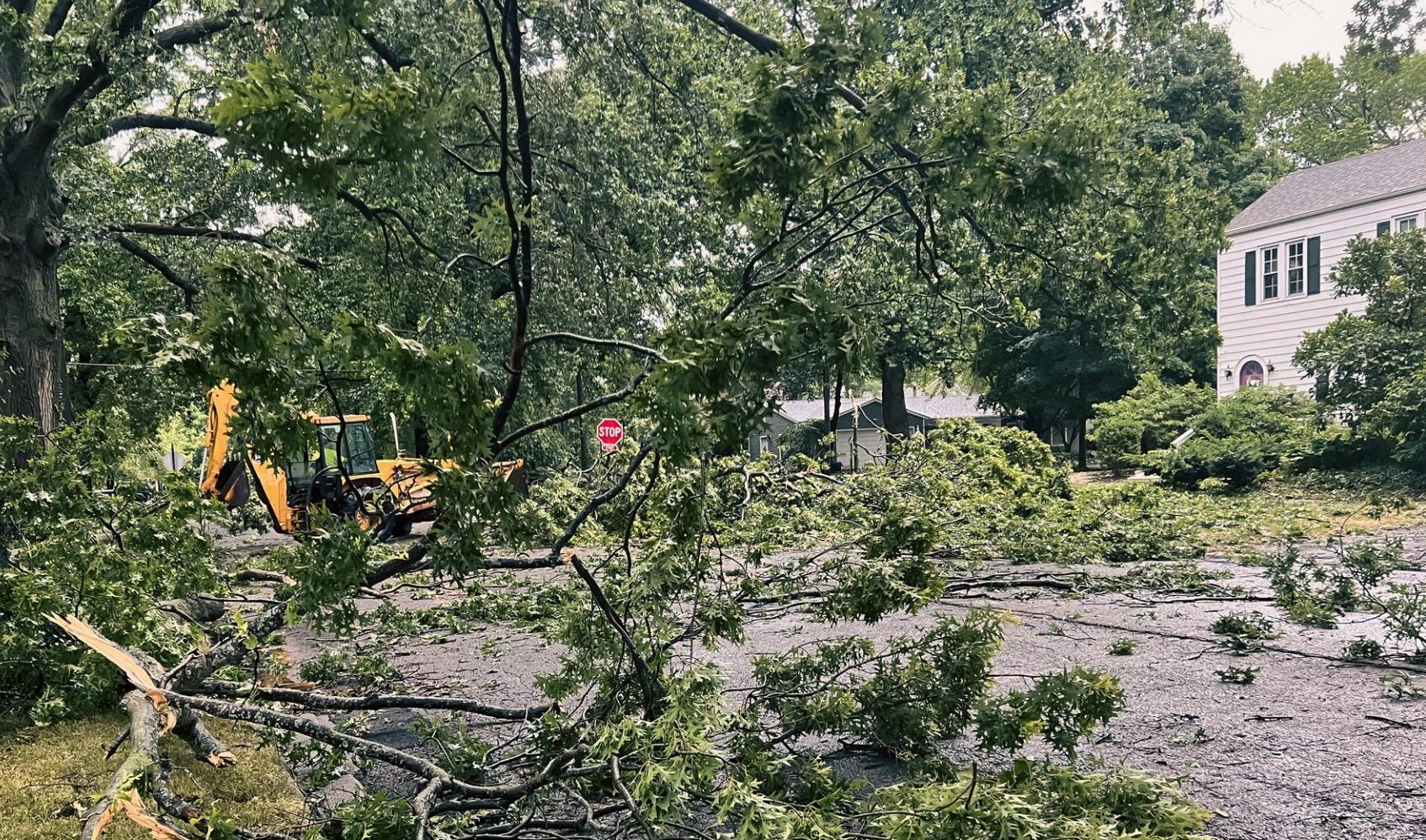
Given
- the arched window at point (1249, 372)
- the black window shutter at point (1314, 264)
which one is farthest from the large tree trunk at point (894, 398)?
the black window shutter at point (1314, 264)

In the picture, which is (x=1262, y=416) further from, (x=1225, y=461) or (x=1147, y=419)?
(x=1147, y=419)

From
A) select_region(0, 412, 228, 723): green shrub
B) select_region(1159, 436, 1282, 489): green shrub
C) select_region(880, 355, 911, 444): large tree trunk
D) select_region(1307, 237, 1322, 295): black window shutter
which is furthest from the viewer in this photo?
select_region(880, 355, 911, 444): large tree trunk

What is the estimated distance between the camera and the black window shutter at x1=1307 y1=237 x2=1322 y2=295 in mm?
27938

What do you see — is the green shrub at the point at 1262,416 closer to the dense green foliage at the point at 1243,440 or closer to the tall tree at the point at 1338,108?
the dense green foliage at the point at 1243,440

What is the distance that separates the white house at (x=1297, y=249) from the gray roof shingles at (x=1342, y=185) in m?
0.03

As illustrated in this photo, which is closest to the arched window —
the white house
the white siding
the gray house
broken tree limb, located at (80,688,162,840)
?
the white house

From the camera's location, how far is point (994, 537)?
11.6 m

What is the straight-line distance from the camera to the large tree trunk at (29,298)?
26.1 feet

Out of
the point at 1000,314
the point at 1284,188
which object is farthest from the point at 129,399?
the point at 1284,188

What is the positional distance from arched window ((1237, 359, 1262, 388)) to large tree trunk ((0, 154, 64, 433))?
30117 mm

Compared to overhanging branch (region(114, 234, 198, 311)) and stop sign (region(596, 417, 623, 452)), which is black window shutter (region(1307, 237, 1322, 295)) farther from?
overhanging branch (region(114, 234, 198, 311))

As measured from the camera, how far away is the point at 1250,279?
30031mm

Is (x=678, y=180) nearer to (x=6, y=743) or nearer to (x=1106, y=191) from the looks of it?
(x=1106, y=191)

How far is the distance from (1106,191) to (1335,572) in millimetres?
4196
